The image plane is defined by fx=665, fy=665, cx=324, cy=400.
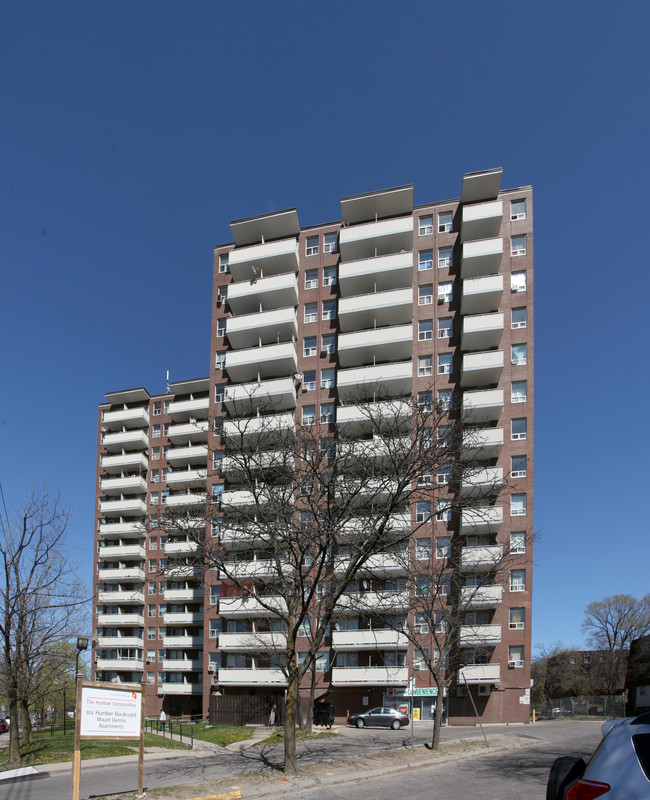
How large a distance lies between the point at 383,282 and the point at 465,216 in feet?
25.6

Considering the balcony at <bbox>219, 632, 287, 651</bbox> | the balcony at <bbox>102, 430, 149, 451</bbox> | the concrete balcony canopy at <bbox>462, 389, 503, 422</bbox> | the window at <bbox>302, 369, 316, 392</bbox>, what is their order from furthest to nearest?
the balcony at <bbox>102, 430, 149, 451</bbox>
the window at <bbox>302, 369, 316, 392</bbox>
the concrete balcony canopy at <bbox>462, 389, 503, 422</bbox>
the balcony at <bbox>219, 632, 287, 651</bbox>

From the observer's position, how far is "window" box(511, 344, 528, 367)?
1869 inches

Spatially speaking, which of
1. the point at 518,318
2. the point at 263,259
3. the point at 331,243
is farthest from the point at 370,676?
the point at 331,243

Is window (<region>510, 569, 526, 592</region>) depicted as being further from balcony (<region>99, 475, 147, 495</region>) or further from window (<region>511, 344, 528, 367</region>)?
balcony (<region>99, 475, 147, 495</region>)

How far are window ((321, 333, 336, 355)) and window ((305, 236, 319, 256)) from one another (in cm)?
745

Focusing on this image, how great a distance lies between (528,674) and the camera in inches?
1699

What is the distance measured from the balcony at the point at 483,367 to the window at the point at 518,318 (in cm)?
292

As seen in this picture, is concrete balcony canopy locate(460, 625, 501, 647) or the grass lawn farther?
concrete balcony canopy locate(460, 625, 501, 647)

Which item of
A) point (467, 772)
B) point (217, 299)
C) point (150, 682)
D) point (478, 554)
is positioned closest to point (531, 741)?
point (467, 772)

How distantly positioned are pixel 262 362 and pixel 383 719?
2658 centimetres

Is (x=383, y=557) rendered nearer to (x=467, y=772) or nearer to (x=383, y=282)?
(x=383, y=282)

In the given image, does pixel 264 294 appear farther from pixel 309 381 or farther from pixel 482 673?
pixel 482 673

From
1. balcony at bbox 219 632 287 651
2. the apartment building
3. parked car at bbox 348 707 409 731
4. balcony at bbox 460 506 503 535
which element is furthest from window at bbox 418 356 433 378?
parked car at bbox 348 707 409 731

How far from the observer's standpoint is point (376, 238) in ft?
170
